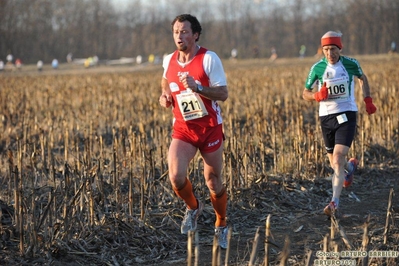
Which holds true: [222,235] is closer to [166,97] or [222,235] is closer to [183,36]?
[166,97]

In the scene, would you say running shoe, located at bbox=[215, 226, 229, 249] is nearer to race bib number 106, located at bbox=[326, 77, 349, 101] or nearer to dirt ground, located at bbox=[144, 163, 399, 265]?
dirt ground, located at bbox=[144, 163, 399, 265]

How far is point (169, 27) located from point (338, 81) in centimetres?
9003

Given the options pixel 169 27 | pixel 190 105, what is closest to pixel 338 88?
pixel 190 105

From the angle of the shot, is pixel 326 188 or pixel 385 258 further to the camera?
pixel 326 188

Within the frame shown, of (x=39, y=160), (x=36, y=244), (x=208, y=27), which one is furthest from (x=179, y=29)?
(x=208, y=27)

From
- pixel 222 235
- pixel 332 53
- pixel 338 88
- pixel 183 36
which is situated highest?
pixel 183 36

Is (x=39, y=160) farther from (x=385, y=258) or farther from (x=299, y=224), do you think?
(x=385, y=258)

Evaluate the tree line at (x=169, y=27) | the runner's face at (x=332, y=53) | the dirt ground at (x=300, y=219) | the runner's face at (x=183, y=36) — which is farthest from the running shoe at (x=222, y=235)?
the tree line at (x=169, y=27)

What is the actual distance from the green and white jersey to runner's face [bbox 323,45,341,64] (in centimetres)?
6

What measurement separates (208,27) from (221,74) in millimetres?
89432

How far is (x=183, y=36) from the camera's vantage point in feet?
19.2

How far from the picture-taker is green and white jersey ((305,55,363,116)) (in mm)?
7027

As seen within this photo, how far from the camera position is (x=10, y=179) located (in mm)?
7242

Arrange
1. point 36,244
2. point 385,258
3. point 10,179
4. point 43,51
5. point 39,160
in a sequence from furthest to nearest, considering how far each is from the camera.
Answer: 1. point 43,51
2. point 39,160
3. point 10,179
4. point 36,244
5. point 385,258
